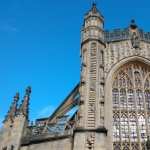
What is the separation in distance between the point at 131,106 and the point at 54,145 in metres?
5.09

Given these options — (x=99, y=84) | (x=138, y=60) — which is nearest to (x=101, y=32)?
(x=138, y=60)

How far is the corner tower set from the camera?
55.4 ft

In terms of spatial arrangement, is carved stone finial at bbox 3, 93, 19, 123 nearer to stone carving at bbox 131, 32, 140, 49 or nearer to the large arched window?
the large arched window

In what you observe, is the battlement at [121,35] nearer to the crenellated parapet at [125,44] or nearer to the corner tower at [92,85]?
the crenellated parapet at [125,44]

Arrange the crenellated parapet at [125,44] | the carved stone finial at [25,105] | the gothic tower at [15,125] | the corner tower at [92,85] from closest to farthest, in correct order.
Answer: the corner tower at [92,85] < the gothic tower at [15,125] < the carved stone finial at [25,105] < the crenellated parapet at [125,44]

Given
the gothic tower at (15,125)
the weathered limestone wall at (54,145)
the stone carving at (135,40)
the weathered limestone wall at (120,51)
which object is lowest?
the weathered limestone wall at (54,145)

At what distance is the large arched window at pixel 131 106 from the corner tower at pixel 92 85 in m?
1.19

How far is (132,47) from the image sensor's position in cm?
Answer: 2184

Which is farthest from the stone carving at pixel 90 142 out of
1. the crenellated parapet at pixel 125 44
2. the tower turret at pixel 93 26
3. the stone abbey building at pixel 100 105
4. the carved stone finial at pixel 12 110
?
the tower turret at pixel 93 26

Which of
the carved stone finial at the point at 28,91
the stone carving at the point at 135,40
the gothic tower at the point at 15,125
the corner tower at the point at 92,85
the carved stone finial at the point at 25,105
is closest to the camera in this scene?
the corner tower at the point at 92,85

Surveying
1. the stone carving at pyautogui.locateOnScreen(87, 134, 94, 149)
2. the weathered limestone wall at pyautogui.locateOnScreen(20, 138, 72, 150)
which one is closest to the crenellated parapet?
the stone carving at pyautogui.locateOnScreen(87, 134, 94, 149)

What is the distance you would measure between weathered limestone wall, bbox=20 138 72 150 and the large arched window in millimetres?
2495

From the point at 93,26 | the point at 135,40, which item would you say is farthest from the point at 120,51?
the point at 93,26

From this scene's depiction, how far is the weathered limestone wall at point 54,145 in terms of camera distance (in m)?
17.5
